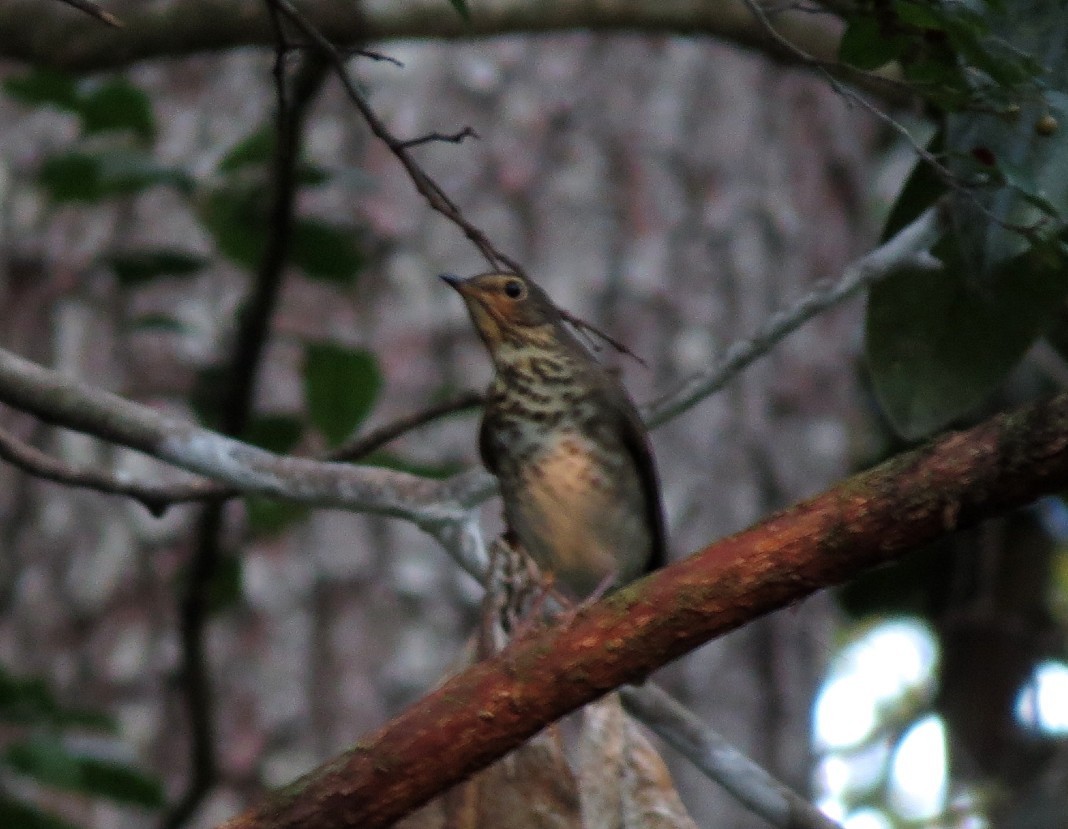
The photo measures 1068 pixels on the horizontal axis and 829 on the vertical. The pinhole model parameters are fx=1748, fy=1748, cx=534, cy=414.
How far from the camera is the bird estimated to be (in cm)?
294

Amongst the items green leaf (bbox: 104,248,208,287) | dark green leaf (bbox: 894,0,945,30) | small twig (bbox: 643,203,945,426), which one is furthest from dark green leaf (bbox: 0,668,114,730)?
dark green leaf (bbox: 894,0,945,30)

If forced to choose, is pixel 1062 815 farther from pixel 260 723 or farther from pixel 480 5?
pixel 480 5

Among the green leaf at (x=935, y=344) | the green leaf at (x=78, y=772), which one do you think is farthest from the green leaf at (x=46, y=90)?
the green leaf at (x=935, y=344)

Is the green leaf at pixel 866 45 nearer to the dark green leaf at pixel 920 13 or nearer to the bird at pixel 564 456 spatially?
the dark green leaf at pixel 920 13

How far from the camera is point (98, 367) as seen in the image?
A: 3.98 meters

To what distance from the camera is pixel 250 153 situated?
268 cm

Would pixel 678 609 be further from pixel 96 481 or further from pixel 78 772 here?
pixel 78 772

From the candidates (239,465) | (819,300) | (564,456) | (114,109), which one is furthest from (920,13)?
(114,109)

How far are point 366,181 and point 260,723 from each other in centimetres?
133

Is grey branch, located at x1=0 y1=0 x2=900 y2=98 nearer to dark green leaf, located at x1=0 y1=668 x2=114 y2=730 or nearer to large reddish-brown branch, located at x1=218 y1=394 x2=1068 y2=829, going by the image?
dark green leaf, located at x1=0 y1=668 x2=114 y2=730

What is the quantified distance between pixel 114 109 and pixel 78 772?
1050 millimetres

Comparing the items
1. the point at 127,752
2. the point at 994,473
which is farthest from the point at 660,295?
the point at 994,473

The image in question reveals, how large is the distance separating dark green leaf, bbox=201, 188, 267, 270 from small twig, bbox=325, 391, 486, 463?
494mm

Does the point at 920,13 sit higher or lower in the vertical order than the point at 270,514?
lower
